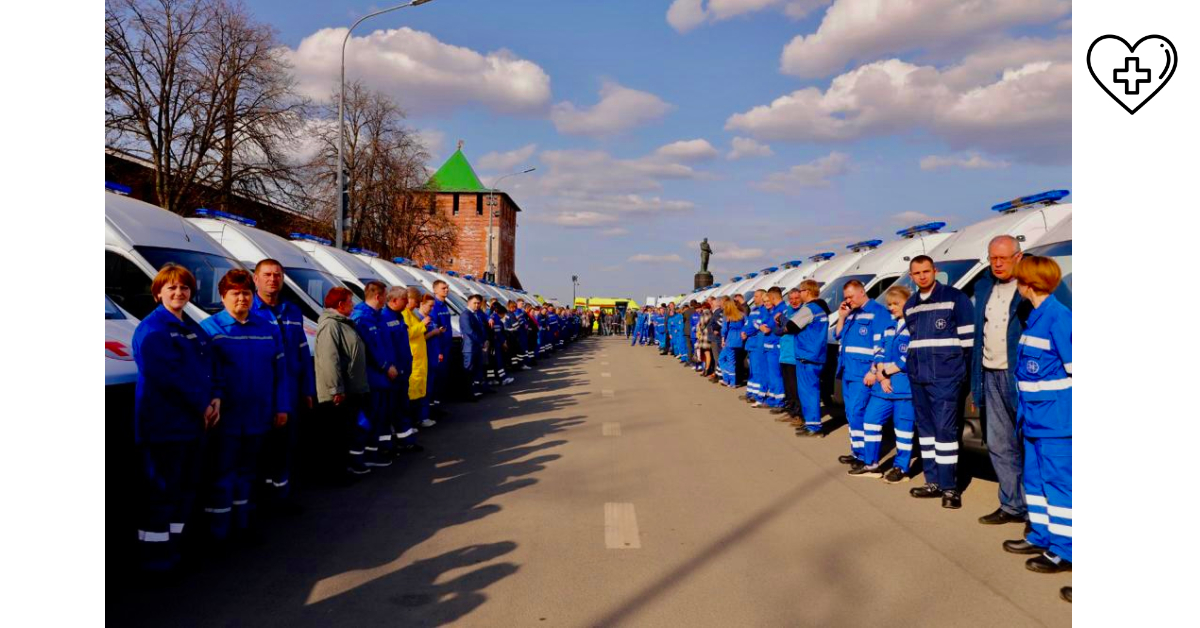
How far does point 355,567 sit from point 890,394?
4901mm

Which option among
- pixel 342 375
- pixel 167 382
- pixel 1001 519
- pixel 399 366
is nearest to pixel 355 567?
pixel 167 382

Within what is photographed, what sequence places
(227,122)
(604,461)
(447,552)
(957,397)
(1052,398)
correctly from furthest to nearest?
(227,122), (604,461), (957,397), (447,552), (1052,398)

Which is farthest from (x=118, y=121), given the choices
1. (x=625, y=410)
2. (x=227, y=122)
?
(x=625, y=410)

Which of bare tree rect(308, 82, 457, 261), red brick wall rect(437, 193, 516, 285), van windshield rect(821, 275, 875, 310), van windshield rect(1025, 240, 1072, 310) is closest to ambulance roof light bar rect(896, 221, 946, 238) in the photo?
van windshield rect(821, 275, 875, 310)

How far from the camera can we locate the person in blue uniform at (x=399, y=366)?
851cm

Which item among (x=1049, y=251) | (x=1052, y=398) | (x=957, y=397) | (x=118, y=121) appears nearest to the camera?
(x=1052, y=398)

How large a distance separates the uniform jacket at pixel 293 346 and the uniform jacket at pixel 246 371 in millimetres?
194

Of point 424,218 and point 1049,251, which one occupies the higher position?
point 424,218

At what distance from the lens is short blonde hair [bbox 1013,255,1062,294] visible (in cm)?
507

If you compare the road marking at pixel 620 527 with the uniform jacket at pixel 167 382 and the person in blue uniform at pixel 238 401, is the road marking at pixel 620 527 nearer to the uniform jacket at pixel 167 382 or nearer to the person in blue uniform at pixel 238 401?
the person in blue uniform at pixel 238 401
